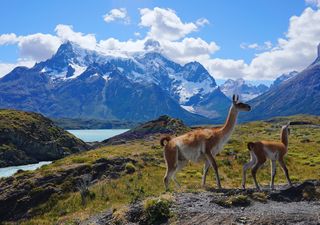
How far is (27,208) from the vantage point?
1389 inches

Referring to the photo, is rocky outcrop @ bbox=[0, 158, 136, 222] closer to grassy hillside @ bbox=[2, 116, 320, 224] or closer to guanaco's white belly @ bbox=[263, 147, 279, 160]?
grassy hillside @ bbox=[2, 116, 320, 224]

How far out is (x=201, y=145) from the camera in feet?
67.1

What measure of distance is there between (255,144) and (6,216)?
22350 millimetres

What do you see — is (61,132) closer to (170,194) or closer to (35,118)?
(35,118)

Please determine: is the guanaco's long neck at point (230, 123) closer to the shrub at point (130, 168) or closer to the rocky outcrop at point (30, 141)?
the shrub at point (130, 168)

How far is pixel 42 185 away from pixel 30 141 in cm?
12247

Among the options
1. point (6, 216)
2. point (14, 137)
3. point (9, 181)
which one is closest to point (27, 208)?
point (6, 216)

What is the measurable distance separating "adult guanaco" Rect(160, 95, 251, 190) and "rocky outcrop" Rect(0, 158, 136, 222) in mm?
16797

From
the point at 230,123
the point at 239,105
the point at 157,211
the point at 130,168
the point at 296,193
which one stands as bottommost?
the point at 130,168

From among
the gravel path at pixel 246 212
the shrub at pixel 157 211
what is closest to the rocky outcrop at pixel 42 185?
the shrub at pixel 157 211

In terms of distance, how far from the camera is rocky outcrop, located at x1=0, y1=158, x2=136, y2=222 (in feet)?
117

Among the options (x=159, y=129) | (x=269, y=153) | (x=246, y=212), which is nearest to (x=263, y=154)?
(x=269, y=153)

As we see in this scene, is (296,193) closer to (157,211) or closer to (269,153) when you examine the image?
(269,153)

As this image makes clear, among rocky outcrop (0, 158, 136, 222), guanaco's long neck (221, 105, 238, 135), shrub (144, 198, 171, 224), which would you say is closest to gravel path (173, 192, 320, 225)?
shrub (144, 198, 171, 224)
